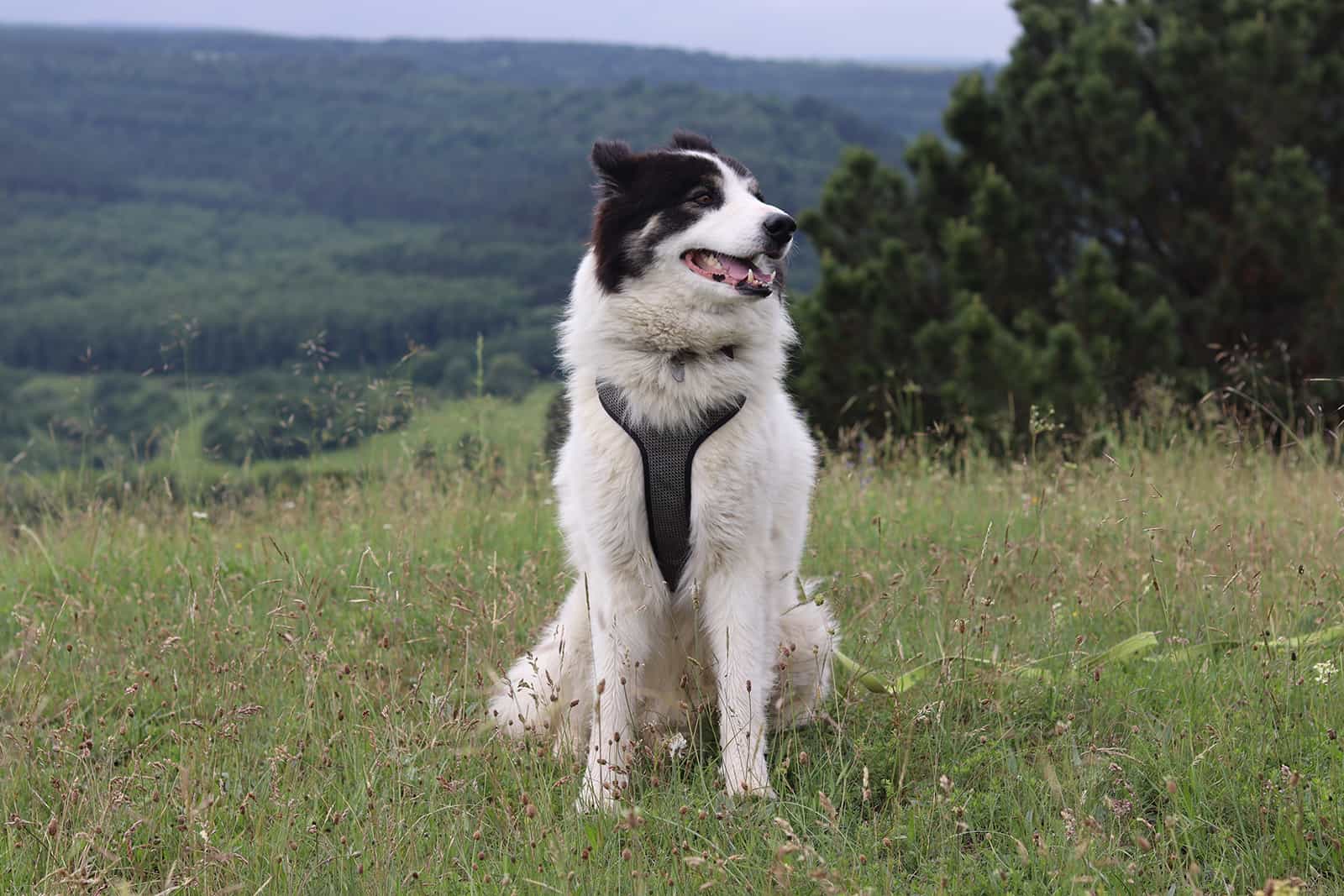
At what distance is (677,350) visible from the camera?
3385 millimetres

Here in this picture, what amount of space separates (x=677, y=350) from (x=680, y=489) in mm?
463

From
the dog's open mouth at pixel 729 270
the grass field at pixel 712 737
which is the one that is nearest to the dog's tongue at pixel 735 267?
the dog's open mouth at pixel 729 270

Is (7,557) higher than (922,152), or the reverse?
(922,152)

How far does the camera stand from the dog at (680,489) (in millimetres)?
3186

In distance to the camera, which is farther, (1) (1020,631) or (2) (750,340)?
(1) (1020,631)

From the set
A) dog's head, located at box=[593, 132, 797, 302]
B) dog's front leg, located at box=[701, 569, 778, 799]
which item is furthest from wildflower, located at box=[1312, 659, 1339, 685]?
dog's head, located at box=[593, 132, 797, 302]

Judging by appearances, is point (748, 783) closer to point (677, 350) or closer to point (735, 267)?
point (677, 350)

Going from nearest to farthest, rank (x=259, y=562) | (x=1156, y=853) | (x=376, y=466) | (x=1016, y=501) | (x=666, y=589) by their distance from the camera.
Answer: (x=1156, y=853)
(x=666, y=589)
(x=259, y=562)
(x=1016, y=501)
(x=376, y=466)

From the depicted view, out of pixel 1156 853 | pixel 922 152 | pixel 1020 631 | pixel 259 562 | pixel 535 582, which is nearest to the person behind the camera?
pixel 1156 853

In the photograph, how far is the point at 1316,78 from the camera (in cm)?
1323

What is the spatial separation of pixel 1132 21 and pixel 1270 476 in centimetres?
1123

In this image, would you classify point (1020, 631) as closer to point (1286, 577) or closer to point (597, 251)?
point (1286, 577)

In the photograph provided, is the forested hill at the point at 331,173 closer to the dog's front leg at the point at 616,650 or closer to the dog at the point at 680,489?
the dog at the point at 680,489

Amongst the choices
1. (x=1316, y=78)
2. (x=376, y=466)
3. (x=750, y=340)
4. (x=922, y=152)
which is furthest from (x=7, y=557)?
(x=1316, y=78)
